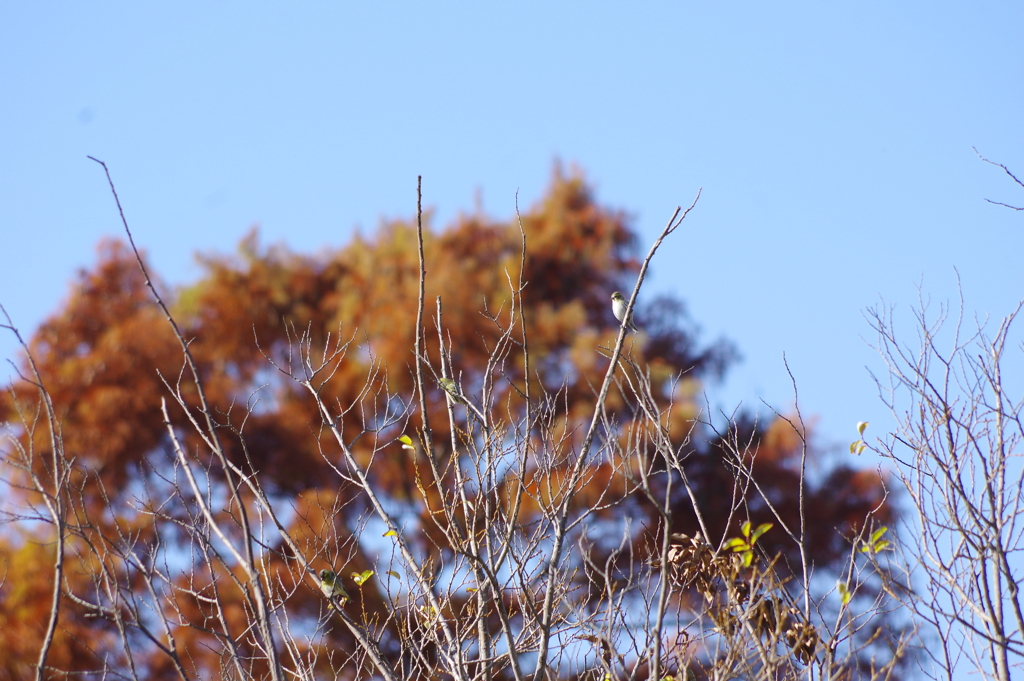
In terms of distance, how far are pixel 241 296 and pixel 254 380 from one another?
1213 mm

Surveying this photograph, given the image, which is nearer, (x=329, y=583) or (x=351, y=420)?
(x=329, y=583)

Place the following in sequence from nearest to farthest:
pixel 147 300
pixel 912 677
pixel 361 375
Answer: pixel 912 677
pixel 361 375
pixel 147 300

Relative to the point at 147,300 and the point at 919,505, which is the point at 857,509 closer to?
the point at 919,505

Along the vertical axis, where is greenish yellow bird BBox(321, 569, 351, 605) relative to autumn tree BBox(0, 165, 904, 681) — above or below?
below

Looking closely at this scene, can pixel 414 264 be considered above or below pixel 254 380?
above

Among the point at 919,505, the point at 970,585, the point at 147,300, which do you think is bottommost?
the point at 970,585

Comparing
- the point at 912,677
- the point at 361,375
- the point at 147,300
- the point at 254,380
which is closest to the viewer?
the point at 912,677

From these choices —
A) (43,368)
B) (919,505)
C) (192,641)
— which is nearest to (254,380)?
(43,368)

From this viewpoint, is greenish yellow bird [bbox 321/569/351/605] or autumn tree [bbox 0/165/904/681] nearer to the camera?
greenish yellow bird [bbox 321/569/351/605]

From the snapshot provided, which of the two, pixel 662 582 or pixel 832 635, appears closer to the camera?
pixel 662 582

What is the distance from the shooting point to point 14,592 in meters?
6.98

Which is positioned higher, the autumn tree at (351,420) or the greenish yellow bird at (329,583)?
the autumn tree at (351,420)

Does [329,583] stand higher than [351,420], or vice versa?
[351,420]

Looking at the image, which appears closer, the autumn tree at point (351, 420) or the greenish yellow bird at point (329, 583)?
the greenish yellow bird at point (329, 583)
